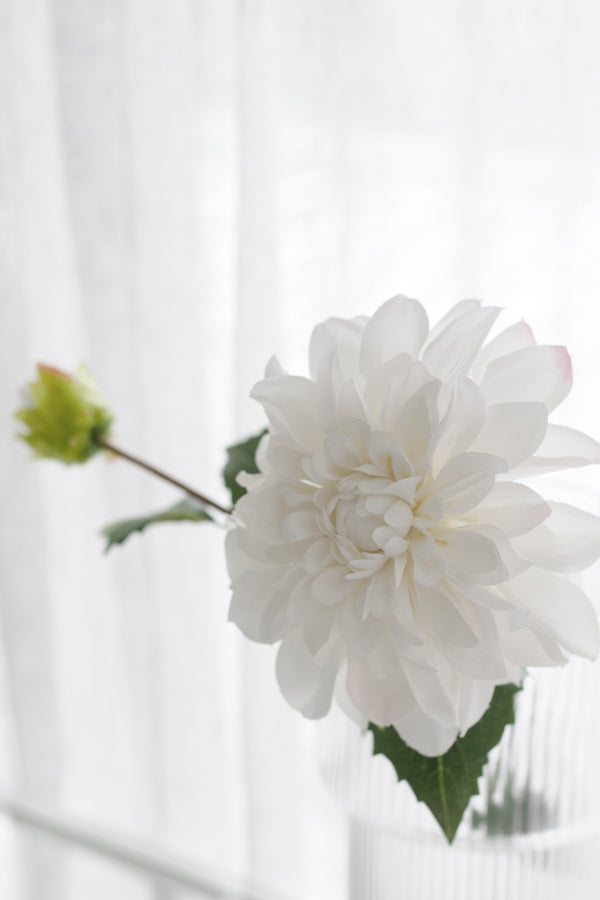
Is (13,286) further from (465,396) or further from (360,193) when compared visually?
(465,396)

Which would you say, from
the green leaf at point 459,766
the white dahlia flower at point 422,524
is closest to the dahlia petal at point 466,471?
the white dahlia flower at point 422,524

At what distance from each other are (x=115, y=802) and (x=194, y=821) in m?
0.10

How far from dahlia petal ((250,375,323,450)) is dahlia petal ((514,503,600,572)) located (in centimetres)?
9

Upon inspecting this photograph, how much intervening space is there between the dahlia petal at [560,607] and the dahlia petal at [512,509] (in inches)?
0.9

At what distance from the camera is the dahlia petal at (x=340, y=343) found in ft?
1.14

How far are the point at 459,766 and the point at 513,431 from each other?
15 cm

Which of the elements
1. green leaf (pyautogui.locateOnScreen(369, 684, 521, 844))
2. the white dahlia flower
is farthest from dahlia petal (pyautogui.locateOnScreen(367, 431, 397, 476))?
green leaf (pyautogui.locateOnScreen(369, 684, 521, 844))

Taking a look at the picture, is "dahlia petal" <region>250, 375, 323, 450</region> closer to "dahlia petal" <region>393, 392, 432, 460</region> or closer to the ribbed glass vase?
"dahlia petal" <region>393, 392, 432, 460</region>

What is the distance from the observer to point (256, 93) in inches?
24.8

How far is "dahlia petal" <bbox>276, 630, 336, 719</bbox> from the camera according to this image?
1.13ft

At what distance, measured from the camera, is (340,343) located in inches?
13.8

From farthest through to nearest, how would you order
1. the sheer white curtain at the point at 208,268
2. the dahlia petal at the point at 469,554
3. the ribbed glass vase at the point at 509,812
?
1. the sheer white curtain at the point at 208,268
2. the ribbed glass vase at the point at 509,812
3. the dahlia petal at the point at 469,554

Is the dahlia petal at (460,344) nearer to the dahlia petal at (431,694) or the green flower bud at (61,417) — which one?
the dahlia petal at (431,694)

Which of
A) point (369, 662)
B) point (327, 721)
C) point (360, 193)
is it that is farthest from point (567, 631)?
point (360, 193)
